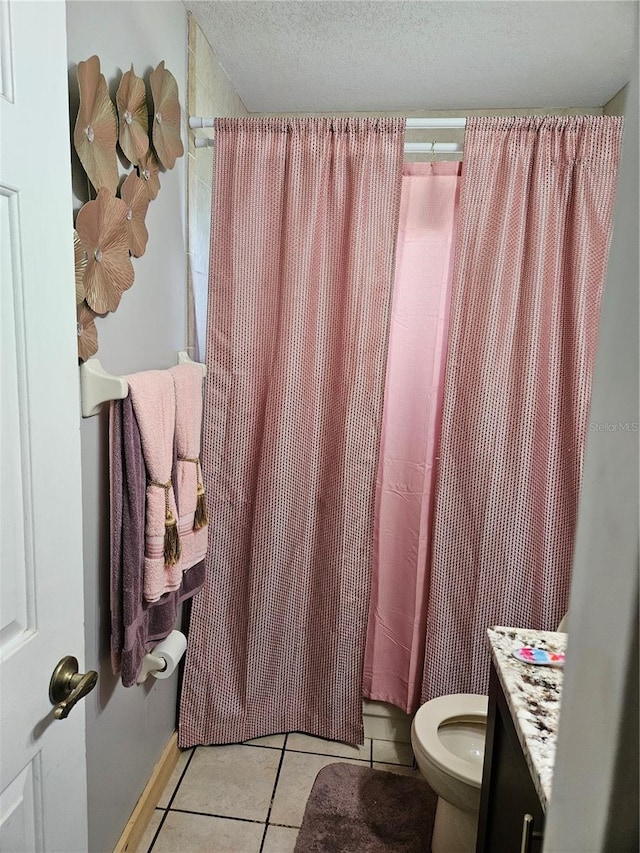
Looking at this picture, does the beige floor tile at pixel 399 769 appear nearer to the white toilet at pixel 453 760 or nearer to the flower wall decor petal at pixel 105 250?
the white toilet at pixel 453 760

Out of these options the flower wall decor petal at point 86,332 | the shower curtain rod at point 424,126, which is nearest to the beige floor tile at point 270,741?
the flower wall decor petal at point 86,332

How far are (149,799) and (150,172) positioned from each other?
183cm

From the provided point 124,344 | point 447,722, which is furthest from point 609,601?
point 447,722

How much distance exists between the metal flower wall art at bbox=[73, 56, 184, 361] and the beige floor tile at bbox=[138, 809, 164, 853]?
144cm

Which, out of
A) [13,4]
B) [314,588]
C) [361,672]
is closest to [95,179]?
[13,4]

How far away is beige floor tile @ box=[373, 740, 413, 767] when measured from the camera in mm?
2135

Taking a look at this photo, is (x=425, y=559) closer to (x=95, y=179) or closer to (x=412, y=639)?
(x=412, y=639)

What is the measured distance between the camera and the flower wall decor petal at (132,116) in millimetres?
1367

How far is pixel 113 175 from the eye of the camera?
1.33 metres

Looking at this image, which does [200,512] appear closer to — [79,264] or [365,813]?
[79,264]

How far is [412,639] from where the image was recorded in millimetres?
2113

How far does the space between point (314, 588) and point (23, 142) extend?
5.51 ft

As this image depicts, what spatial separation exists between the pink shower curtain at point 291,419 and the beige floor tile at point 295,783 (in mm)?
96

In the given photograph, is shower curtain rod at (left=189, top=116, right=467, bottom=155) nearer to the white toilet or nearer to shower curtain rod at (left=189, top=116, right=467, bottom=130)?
shower curtain rod at (left=189, top=116, right=467, bottom=130)
